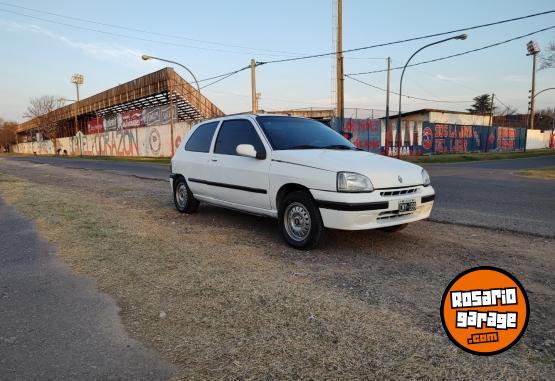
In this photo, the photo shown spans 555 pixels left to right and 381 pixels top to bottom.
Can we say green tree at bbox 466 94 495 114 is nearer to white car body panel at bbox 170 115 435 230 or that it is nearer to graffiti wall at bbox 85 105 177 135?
graffiti wall at bbox 85 105 177 135

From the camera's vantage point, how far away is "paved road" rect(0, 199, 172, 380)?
2.34 metres

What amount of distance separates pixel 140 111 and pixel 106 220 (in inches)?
1608

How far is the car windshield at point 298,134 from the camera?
17.3ft

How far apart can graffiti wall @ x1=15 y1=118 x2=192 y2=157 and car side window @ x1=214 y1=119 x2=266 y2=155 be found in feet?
87.5

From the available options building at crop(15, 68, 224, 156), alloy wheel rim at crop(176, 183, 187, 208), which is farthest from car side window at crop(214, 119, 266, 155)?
building at crop(15, 68, 224, 156)

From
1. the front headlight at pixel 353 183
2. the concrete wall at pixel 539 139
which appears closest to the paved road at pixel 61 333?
the front headlight at pixel 353 183

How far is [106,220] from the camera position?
670 cm

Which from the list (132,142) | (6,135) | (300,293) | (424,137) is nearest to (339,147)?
(300,293)

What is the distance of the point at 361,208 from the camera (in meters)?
4.29

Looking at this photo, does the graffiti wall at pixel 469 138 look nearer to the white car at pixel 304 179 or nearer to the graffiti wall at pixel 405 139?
the graffiti wall at pixel 405 139

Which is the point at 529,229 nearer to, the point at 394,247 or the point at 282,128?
the point at 394,247

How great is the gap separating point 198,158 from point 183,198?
3.40ft

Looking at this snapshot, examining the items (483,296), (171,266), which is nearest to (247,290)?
(171,266)

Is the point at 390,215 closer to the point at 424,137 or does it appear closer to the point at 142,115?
the point at 424,137
